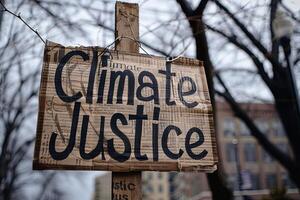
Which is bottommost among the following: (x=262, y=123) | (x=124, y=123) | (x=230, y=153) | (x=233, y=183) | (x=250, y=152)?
(x=233, y=183)

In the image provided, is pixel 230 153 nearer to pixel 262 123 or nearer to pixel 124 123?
pixel 262 123

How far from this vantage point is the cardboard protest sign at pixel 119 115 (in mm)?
2314

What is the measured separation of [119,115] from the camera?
2.45 m

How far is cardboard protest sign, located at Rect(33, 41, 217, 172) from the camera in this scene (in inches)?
91.1

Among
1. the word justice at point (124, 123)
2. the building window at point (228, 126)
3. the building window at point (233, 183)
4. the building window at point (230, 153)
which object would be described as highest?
the building window at point (228, 126)

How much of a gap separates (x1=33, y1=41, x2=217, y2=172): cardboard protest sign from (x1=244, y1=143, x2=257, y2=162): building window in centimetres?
4912

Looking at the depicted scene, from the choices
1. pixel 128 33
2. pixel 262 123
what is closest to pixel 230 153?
pixel 262 123

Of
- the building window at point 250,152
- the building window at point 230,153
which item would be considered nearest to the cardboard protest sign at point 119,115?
the building window at point 230,153

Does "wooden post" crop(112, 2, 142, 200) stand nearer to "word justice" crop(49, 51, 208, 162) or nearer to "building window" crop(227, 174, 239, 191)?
"word justice" crop(49, 51, 208, 162)

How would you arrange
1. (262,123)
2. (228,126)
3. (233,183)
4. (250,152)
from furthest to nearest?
(250,152)
(228,126)
(233,183)
(262,123)

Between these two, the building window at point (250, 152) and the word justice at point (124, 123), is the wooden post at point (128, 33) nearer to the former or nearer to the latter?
the word justice at point (124, 123)

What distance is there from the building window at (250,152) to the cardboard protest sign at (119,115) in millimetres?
49119

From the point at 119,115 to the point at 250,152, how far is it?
4999cm

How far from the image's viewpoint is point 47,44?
102 inches
